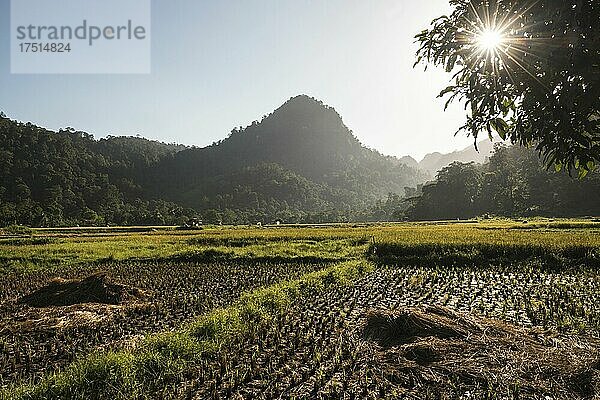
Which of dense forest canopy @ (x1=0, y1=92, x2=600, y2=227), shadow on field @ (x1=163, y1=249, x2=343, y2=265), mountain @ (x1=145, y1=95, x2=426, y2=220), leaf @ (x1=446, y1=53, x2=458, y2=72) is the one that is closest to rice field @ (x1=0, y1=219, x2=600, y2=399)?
shadow on field @ (x1=163, y1=249, x2=343, y2=265)

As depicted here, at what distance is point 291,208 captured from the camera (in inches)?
3282

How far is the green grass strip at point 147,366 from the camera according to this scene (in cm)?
395

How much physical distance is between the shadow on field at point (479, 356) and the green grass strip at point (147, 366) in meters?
2.26

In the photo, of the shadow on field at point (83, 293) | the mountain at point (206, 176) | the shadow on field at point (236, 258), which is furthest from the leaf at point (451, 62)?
the mountain at point (206, 176)

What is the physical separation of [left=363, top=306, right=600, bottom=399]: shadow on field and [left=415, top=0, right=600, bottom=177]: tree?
240cm

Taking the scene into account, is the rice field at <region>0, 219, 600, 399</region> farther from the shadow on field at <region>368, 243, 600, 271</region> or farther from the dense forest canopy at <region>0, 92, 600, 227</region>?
the dense forest canopy at <region>0, 92, 600, 227</region>

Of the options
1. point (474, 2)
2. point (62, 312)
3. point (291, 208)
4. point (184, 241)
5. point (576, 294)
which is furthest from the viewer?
point (291, 208)

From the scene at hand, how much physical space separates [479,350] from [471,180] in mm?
62254

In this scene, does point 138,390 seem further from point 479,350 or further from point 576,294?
point 576,294

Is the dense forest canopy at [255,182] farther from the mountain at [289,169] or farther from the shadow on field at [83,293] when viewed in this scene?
the shadow on field at [83,293]

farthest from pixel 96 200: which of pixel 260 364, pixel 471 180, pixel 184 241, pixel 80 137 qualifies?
pixel 260 364

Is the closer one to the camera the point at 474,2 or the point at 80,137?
the point at 474,2

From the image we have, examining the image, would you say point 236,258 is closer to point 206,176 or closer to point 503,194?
point 503,194

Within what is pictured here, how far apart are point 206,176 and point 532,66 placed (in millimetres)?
96815
